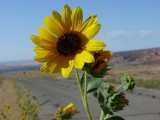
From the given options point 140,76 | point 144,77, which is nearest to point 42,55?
point 144,77

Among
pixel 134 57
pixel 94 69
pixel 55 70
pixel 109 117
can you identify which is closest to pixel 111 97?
pixel 109 117

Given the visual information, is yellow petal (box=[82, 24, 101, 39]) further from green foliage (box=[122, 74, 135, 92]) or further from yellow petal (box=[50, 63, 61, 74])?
green foliage (box=[122, 74, 135, 92])

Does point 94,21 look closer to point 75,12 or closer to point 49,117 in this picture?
point 75,12

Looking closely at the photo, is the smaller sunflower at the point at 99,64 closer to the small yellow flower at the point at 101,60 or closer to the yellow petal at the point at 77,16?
the small yellow flower at the point at 101,60

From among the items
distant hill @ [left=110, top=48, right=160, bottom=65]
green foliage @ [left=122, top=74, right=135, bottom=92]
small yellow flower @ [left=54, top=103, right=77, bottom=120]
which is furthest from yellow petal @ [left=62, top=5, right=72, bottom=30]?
distant hill @ [left=110, top=48, right=160, bottom=65]

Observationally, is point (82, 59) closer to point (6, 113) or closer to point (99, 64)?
point (99, 64)

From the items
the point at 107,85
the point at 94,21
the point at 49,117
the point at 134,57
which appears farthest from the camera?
the point at 134,57
